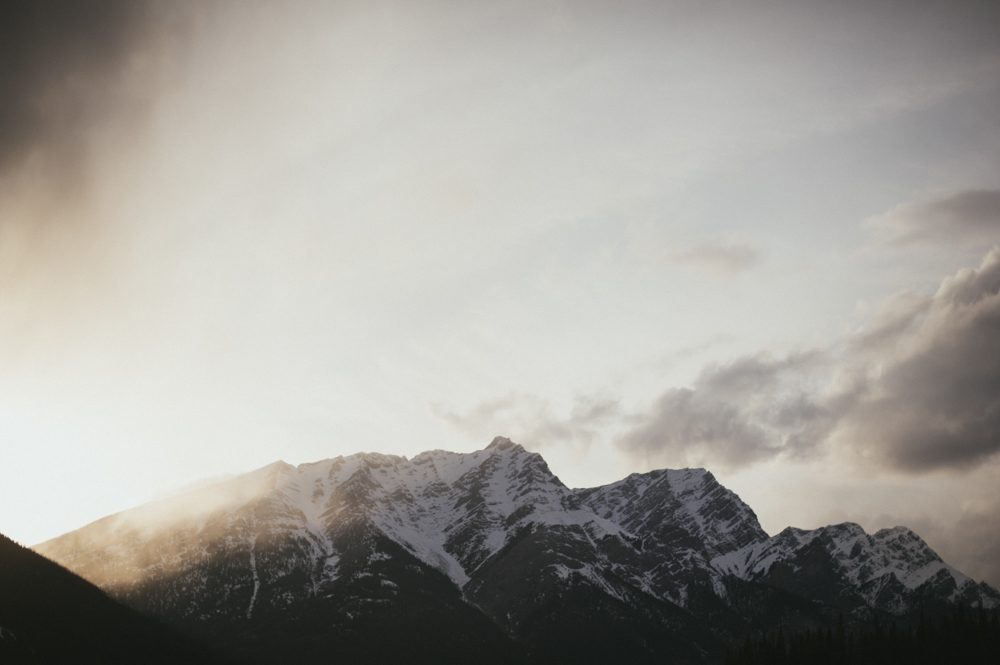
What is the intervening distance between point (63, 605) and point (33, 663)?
32.1 m

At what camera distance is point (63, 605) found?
7766 inches

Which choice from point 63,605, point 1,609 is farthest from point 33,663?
point 63,605

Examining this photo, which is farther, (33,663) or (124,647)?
(124,647)

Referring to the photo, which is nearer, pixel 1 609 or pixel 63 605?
pixel 1 609

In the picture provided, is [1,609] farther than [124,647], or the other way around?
[124,647]

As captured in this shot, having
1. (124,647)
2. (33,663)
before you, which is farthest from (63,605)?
(33,663)

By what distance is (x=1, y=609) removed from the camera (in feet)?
582

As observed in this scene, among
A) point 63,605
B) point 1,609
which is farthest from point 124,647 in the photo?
point 1,609

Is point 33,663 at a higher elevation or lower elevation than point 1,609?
lower

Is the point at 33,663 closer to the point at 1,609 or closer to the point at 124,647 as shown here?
the point at 1,609

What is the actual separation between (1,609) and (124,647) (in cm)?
3319

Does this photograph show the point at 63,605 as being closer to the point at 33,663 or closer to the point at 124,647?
the point at 124,647

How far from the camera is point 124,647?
199250mm
